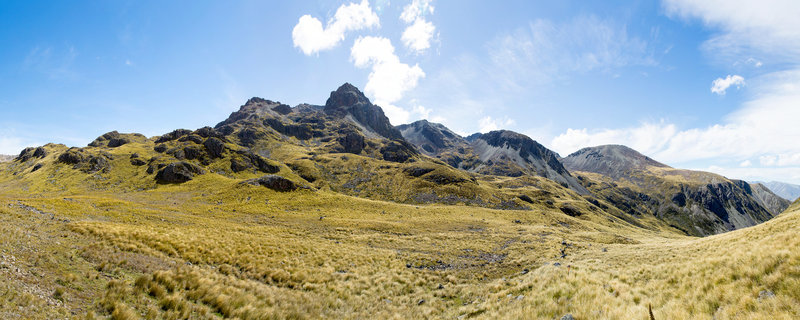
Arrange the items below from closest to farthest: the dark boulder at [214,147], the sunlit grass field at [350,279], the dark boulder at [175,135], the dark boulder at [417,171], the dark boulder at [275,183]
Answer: the sunlit grass field at [350,279] → the dark boulder at [275,183] → the dark boulder at [214,147] → the dark boulder at [417,171] → the dark boulder at [175,135]

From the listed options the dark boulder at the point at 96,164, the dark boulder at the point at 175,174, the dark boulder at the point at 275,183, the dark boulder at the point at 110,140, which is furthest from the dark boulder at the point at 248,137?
the dark boulder at the point at 275,183

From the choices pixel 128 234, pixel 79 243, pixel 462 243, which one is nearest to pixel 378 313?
pixel 79 243

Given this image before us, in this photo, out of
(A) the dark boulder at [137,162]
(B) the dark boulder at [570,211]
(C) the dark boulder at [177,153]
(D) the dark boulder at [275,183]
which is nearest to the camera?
(D) the dark boulder at [275,183]

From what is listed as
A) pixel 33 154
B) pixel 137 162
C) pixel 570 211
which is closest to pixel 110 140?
pixel 33 154

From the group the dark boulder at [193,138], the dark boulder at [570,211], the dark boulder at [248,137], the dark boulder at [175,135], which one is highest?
the dark boulder at [248,137]

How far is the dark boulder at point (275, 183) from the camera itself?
84.8 meters

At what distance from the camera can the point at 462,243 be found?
36.8 meters

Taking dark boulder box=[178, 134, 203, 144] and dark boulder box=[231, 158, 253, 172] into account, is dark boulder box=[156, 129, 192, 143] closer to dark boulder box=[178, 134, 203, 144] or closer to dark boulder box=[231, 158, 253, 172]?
dark boulder box=[178, 134, 203, 144]

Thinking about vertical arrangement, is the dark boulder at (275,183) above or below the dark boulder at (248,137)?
below

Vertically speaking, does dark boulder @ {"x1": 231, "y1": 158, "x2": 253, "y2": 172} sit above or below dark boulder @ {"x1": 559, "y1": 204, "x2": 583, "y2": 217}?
above

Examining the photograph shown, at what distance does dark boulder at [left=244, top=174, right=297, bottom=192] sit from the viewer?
84769mm

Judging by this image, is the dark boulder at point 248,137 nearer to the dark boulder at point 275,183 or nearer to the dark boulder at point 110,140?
the dark boulder at point 110,140

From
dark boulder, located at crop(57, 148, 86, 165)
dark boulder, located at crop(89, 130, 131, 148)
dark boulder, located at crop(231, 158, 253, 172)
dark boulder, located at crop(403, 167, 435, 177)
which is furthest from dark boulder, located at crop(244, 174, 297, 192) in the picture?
dark boulder, located at crop(89, 130, 131, 148)

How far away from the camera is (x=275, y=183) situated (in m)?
86.4
